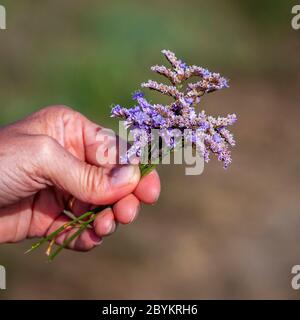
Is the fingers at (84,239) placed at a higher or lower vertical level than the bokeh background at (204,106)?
lower

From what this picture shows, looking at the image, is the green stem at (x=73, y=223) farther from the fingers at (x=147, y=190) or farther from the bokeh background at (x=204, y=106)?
the bokeh background at (x=204, y=106)

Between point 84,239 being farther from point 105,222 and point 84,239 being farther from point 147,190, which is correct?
point 147,190

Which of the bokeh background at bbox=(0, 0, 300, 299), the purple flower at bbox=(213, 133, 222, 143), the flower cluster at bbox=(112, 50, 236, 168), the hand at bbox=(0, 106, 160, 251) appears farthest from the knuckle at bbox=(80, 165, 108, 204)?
the bokeh background at bbox=(0, 0, 300, 299)

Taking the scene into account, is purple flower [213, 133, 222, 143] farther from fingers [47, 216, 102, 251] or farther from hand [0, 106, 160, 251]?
fingers [47, 216, 102, 251]

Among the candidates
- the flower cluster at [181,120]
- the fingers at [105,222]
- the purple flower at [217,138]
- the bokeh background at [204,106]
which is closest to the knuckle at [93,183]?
the fingers at [105,222]

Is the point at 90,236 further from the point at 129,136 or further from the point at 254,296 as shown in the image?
the point at 254,296

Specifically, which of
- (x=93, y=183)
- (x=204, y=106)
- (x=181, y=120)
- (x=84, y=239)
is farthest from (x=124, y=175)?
(x=204, y=106)
